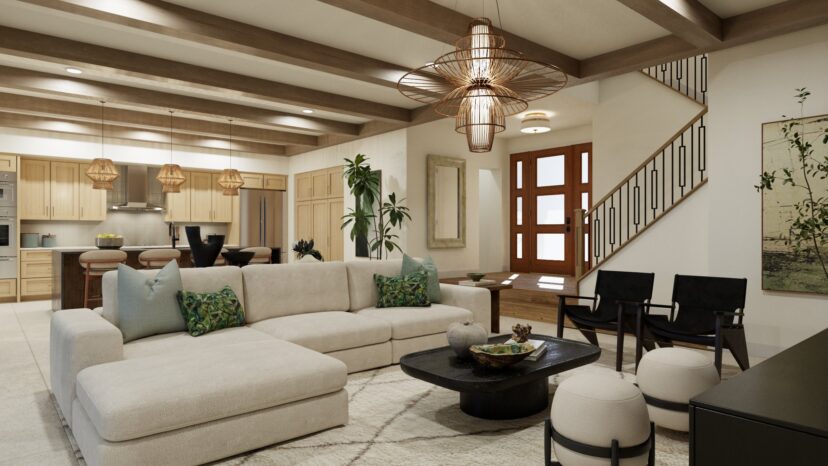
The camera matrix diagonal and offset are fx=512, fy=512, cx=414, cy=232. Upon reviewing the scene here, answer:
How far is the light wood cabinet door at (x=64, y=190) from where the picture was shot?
340 inches

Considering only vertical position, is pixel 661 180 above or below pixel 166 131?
below

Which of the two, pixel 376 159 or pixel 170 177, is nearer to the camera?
pixel 170 177

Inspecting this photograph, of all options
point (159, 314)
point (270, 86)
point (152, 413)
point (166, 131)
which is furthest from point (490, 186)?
point (152, 413)

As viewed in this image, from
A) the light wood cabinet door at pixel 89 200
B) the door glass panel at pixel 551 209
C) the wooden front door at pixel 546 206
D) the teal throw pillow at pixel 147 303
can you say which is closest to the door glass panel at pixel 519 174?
the wooden front door at pixel 546 206

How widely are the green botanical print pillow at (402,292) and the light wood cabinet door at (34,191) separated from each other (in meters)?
6.94

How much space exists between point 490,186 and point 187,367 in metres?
8.25

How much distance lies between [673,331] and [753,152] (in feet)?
6.53

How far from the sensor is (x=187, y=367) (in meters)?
2.63

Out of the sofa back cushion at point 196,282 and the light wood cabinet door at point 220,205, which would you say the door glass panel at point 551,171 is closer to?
the light wood cabinet door at point 220,205

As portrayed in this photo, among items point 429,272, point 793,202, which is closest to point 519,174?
point 429,272

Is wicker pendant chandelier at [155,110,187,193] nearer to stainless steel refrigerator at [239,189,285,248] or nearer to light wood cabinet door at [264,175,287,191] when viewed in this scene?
stainless steel refrigerator at [239,189,285,248]

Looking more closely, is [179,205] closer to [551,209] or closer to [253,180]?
[253,180]

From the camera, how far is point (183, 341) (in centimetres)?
332

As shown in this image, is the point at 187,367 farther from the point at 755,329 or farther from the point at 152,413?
the point at 755,329
